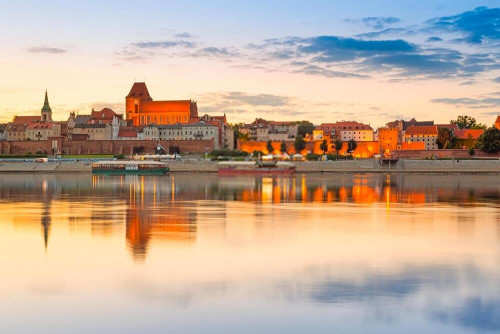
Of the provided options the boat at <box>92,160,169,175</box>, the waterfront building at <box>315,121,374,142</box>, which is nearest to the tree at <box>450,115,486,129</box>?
the waterfront building at <box>315,121,374,142</box>

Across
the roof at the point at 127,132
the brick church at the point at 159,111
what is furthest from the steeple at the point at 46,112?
the roof at the point at 127,132

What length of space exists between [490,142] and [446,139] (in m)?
7.67

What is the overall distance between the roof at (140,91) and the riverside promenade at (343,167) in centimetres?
3070

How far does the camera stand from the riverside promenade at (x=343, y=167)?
47.7m

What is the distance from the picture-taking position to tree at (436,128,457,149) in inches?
2410

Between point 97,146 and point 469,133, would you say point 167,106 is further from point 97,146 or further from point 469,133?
point 469,133

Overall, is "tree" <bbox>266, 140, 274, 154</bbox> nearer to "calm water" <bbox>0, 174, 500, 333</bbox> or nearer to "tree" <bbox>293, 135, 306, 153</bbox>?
"tree" <bbox>293, 135, 306, 153</bbox>

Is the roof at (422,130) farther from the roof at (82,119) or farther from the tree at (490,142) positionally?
the roof at (82,119)

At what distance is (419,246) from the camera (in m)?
12.7

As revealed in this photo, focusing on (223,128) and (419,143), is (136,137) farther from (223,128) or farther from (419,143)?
(419,143)

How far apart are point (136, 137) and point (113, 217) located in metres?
52.0

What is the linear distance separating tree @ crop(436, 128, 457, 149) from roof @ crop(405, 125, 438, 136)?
9.50 feet

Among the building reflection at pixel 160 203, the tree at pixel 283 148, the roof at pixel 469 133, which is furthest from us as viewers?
the tree at pixel 283 148

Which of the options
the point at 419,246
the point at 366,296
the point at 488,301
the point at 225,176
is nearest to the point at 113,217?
the point at 419,246
